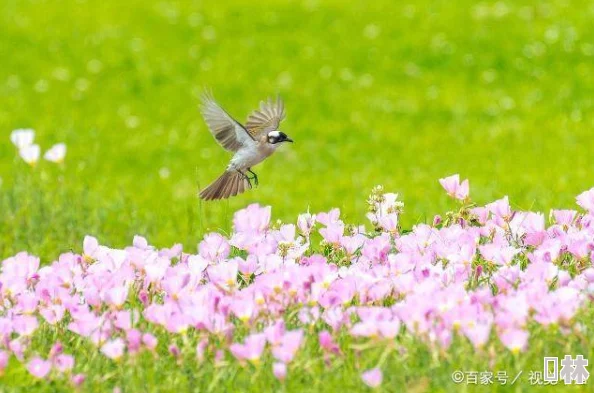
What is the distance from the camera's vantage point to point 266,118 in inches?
203

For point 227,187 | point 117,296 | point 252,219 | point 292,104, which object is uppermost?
point 292,104

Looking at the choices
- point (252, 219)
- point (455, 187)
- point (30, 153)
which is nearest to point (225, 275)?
point (252, 219)

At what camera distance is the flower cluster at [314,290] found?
361cm

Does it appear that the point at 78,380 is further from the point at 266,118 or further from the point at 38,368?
the point at 266,118

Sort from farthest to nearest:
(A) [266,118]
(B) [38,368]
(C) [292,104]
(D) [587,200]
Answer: (C) [292,104] < (A) [266,118] < (D) [587,200] < (B) [38,368]

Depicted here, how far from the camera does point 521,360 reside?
3668 millimetres

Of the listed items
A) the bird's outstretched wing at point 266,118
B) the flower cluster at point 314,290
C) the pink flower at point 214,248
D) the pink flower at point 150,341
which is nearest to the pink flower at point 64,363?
the flower cluster at point 314,290

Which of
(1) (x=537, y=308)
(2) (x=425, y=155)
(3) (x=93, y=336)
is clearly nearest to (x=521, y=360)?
(1) (x=537, y=308)

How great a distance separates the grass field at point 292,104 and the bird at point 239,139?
77.3 inches

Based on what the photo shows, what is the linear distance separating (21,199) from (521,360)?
17.1 ft

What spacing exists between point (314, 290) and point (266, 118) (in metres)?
1.34

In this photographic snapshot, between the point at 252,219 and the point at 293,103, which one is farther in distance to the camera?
the point at 293,103

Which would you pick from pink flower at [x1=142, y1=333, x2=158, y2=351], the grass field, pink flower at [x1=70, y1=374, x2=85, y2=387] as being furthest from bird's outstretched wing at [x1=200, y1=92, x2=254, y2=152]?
the grass field

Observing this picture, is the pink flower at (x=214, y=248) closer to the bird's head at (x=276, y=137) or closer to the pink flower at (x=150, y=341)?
the bird's head at (x=276, y=137)
